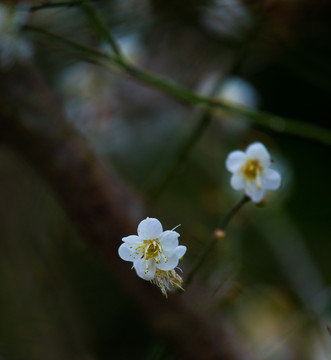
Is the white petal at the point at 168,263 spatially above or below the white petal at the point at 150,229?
below

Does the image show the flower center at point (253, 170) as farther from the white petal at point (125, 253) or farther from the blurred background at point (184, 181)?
the blurred background at point (184, 181)

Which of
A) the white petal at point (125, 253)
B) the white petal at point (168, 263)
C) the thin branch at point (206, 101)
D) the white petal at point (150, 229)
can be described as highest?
the thin branch at point (206, 101)

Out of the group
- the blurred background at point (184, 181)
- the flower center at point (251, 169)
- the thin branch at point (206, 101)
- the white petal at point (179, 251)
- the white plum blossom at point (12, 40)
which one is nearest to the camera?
the white petal at point (179, 251)

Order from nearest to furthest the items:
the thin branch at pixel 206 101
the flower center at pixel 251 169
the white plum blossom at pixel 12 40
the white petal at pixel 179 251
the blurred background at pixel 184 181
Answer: the white petal at pixel 179 251 → the flower center at pixel 251 169 → the thin branch at pixel 206 101 → the white plum blossom at pixel 12 40 → the blurred background at pixel 184 181

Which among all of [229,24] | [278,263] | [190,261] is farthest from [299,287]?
[229,24]

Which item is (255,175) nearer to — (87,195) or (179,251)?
(179,251)

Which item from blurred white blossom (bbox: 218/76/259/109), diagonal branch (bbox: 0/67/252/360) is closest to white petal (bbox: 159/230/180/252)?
diagonal branch (bbox: 0/67/252/360)

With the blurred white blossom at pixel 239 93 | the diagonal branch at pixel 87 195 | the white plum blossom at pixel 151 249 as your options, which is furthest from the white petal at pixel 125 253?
the blurred white blossom at pixel 239 93
